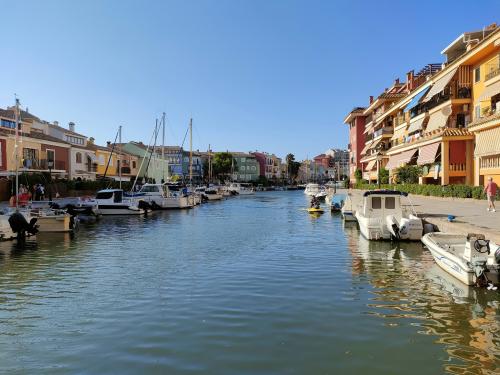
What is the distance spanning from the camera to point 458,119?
43031 mm

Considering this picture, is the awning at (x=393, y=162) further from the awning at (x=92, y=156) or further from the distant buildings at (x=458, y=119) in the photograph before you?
the awning at (x=92, y=156)

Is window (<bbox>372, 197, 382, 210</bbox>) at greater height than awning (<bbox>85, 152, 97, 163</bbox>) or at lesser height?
lesser

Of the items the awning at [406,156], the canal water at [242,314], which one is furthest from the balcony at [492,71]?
the canal water at [242,314]

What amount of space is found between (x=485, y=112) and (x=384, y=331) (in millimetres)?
32777

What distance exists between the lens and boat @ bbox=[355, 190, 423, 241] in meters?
20.8

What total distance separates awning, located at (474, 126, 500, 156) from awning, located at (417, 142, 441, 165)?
6.66 m

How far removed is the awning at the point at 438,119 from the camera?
43.2 meters

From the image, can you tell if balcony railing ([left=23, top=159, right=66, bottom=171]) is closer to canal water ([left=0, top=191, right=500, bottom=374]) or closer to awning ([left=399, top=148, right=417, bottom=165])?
canal water ([left=0, top=191, right=500, bottom=374])

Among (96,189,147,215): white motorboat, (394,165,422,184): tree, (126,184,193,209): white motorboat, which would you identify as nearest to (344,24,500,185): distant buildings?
(394,165,422,184): tree

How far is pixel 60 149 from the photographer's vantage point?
57406mm

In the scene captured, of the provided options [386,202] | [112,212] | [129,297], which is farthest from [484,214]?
[112,212]

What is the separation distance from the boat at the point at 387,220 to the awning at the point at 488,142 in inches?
554

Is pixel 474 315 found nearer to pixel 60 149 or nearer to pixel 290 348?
pixel 290 348

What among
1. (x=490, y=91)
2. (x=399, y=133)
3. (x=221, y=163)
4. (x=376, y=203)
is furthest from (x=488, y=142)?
(x=221, y=163)
